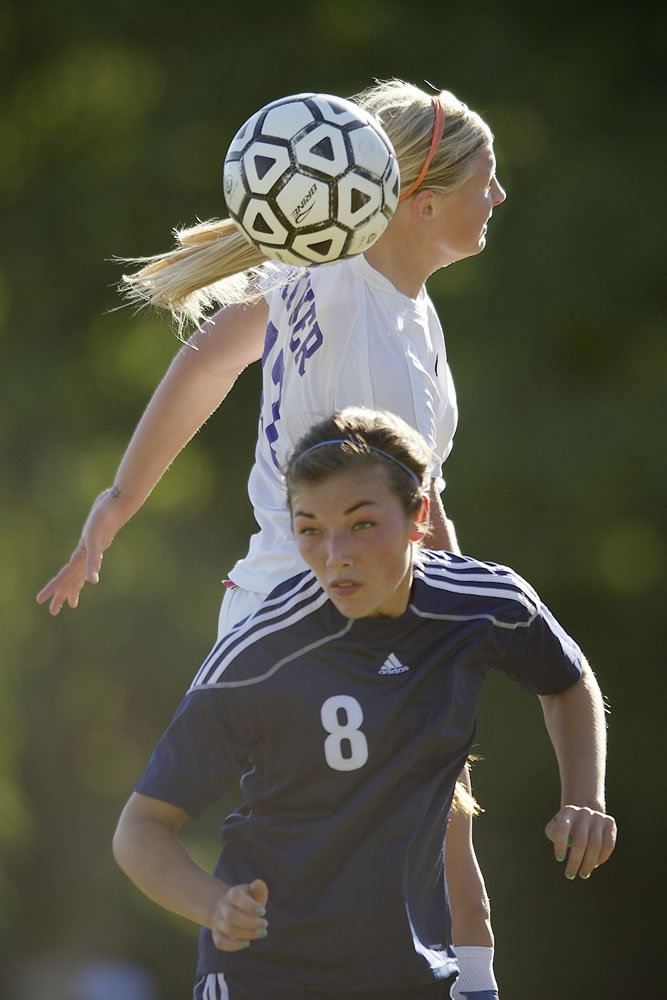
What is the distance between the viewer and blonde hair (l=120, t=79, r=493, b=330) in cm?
360

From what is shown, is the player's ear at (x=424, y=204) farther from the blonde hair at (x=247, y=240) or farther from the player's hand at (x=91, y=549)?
the player's hand at (x=91, y=549)

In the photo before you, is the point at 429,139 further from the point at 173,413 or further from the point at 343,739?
the point at 343,739

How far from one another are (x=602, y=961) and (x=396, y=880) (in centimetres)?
925

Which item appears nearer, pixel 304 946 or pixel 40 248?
pixel 304 946

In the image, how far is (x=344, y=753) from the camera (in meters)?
2.92

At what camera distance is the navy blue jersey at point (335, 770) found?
2.86 metres

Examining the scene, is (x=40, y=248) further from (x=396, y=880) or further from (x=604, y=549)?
(x=396, y=880)

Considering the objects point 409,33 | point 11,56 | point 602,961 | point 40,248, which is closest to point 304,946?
point 602,961

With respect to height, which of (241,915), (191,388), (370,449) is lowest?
(241,915)

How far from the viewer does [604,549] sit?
11.3 m

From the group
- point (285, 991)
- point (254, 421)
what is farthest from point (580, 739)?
point (254, 421)

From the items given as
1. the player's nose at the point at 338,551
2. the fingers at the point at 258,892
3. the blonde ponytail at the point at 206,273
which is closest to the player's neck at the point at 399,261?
the blonde ponytail at the point at 206,273

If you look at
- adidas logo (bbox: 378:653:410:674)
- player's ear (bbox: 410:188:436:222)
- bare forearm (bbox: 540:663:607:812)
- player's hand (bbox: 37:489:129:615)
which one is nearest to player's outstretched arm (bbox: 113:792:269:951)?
adidas logo (bbox: 378:653:410:674)

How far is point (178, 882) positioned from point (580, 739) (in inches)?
36.7
